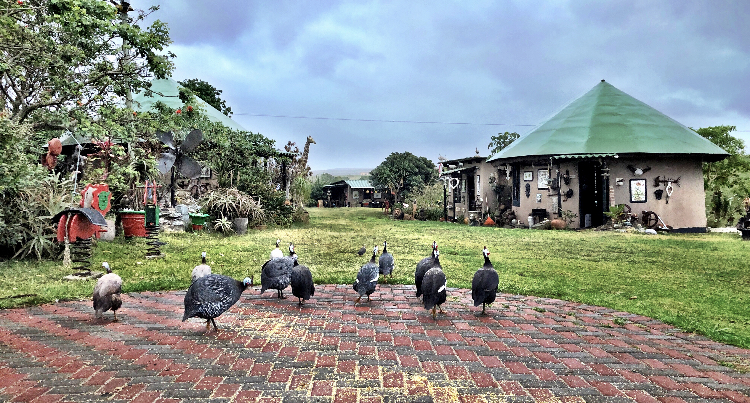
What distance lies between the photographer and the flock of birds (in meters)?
4.01

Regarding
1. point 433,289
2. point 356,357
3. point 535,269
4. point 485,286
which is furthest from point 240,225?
point 356,357

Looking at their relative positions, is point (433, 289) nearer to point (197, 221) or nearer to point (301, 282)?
point (301, 282)

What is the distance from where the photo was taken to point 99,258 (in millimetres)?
8117

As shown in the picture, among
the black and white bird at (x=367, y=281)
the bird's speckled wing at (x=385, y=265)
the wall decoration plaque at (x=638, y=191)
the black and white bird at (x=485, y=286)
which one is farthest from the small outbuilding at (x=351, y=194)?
the black and white bird at (x=485, y=286)

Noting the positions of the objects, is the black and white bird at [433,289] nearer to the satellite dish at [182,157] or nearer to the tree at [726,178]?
the satellite dish at [182,157]

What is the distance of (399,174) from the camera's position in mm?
31484

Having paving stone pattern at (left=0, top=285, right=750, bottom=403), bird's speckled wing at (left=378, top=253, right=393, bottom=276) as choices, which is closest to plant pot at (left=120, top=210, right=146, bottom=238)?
paving stone pattern at (left=0, top=285, right=750, bottom=403)

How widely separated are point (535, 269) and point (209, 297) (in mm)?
6357

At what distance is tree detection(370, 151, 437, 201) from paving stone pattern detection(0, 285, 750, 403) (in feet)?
83.5

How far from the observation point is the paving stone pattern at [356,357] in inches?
113

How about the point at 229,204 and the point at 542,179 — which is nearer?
the point at 229,204

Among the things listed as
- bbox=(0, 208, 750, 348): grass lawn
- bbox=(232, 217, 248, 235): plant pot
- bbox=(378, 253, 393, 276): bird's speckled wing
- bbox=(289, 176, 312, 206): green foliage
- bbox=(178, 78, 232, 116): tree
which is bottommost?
bbox=(0, 208, 750, 348): grass lawn

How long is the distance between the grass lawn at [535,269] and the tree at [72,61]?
10.5ft

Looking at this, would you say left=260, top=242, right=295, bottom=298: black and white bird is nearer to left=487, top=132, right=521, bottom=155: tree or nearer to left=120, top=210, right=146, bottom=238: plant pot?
left=120, top=210, right=146, bottom=238: plant pot
